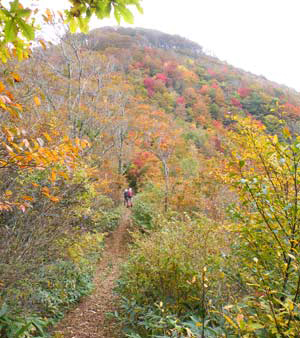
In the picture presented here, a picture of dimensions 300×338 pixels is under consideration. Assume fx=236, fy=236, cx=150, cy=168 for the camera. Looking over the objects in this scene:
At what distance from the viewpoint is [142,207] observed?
36.7 ft

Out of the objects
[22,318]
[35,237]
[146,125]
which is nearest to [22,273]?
[35,237]

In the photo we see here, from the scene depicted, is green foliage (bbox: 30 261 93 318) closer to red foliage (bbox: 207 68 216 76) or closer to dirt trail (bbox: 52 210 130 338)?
dirt trail (bbox: 52 210 130 338)

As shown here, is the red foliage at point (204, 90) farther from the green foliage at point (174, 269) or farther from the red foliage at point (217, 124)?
the green foliage at point (174, 269)

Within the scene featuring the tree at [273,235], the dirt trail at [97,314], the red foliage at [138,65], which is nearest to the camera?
the tree at [273,235]

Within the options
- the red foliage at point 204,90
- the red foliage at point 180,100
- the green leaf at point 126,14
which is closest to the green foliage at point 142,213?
the green leaf at point 126,14

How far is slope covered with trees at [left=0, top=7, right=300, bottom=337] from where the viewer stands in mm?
1858

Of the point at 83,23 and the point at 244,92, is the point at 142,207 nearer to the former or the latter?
the point at 83,23

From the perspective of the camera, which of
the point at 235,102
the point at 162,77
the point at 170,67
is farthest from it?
the point at 170,67

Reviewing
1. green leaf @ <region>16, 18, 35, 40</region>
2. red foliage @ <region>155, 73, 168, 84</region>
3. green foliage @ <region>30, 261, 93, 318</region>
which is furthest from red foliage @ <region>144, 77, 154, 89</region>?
green leaf @ <region>16, 18, 35, 40</region>

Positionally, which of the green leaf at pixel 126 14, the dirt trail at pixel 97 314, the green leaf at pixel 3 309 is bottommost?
the dirt trail at pixel 97 314

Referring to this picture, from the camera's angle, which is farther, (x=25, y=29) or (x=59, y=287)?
(x=59, y=287)

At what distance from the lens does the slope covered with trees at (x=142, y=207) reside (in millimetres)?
1858

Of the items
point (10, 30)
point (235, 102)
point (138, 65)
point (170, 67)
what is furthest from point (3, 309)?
point (170, 67)

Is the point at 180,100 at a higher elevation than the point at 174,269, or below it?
higher
